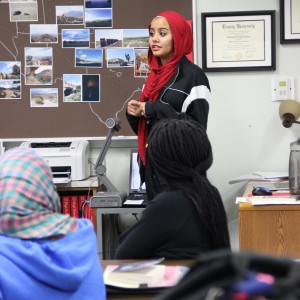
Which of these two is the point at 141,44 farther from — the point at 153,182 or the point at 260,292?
the point at 260,292

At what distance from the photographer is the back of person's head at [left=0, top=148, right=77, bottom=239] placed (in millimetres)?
1144

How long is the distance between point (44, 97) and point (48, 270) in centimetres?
267

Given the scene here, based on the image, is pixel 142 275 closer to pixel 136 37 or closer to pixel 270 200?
pixel 270 200

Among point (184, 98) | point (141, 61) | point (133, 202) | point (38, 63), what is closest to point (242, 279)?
point (184, 98)

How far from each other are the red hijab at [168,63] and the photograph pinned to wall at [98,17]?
79 cm

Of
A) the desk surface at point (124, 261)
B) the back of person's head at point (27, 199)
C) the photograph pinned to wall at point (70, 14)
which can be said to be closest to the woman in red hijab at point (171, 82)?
the photograph pinned to wall at point (70, 14)

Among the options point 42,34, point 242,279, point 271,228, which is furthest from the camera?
point 42,34

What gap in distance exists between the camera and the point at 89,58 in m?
3.65

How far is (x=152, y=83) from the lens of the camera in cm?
294

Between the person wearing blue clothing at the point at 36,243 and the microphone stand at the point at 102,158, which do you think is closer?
the person wearing blue clothing at the point at 36,243

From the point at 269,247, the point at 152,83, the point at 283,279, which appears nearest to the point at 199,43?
the point at 152,83

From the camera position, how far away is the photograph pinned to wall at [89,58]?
365 centimetres

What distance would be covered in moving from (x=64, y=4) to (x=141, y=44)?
58 centimetres

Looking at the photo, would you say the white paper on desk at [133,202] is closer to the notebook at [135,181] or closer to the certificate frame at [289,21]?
the notebook at [135,181]
